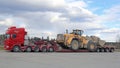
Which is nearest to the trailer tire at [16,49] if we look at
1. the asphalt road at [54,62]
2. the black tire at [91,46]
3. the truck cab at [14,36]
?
the truck cab at [14,36]

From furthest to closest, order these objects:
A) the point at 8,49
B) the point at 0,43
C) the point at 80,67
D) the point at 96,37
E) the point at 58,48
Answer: the point at 0,43 < the point at 96,37 < the point at 58,48 < the point at 8,49 < the point at 80,67

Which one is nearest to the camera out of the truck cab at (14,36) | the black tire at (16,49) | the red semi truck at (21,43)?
the black tire at (16,49)

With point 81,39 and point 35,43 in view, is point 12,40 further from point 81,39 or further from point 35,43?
point 81,39

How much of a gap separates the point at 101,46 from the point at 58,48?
316 inches

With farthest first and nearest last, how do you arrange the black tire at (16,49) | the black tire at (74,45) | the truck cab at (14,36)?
the black tire at (74,45) < the truck cab at (14,36) < the black tire at (16,49)

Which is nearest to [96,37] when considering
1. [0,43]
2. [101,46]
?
[101,46]

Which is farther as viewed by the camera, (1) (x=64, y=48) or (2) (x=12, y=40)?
(1) (x=64, y=48)

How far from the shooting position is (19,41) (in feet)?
140

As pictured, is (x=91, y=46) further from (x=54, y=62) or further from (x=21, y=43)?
(x=54, y=62)

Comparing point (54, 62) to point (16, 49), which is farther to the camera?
point (16, 49)

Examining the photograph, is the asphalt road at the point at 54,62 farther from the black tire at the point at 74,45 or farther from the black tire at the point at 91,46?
the black tire at the point at 91,46

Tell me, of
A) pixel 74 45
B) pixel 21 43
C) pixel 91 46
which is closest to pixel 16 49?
pixel 21 43

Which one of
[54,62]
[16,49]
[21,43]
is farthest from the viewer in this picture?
Result: [21,43]

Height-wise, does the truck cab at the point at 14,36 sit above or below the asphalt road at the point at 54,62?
above
